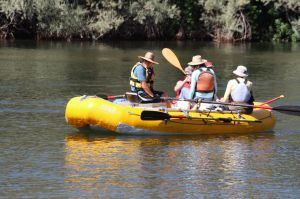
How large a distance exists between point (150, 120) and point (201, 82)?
4.16 feet

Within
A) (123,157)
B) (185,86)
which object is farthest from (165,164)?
(185,86)

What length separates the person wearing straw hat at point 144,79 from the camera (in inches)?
615

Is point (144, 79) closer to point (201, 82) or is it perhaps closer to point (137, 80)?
point (137, 80)

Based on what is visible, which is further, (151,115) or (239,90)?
(239,90)

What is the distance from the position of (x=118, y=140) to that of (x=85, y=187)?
3320mm

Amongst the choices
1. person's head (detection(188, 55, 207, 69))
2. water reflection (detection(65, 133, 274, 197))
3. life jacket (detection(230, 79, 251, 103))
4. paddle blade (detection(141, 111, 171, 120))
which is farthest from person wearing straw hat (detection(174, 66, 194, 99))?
paddle blade (detection(141, 111, 171, 120))

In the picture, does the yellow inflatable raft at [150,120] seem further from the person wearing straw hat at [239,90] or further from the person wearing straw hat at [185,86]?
the person wearing straw hat at [185,86]

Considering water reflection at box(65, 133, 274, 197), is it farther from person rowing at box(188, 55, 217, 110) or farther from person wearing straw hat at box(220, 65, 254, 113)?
person rowing at box(188, 55, 217, 110)

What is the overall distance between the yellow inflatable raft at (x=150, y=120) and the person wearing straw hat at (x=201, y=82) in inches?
16.1

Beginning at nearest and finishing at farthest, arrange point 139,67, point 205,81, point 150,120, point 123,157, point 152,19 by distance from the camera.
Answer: point 123,157, point 150,120, point 205,81, point 139,67, point 152,19

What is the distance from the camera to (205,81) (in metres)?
15.5

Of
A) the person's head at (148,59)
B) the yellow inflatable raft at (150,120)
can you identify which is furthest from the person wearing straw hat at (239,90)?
the person's head at (148,59)

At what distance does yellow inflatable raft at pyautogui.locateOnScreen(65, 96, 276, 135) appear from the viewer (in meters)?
14.9

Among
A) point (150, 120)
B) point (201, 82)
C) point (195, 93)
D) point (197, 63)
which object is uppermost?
point (197, 63)
